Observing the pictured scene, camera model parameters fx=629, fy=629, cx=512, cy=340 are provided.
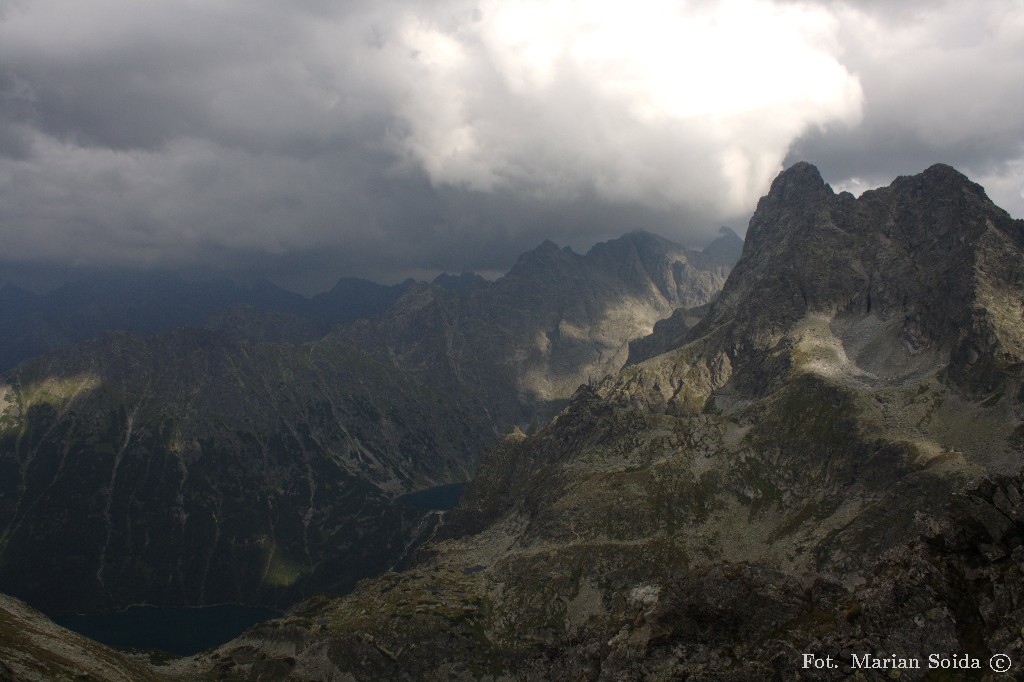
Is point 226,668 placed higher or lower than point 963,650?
lower

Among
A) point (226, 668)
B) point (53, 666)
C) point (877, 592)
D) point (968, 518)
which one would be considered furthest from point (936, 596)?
point (226, 668)

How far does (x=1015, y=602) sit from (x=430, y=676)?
18892cm

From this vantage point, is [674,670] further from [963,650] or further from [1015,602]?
[1015,602]

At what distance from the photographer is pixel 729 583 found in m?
72.8

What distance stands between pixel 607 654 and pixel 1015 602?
42.8m

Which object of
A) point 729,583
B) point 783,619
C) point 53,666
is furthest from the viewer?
point 53,666

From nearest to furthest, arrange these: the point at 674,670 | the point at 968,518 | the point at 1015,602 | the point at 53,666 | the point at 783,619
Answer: the point at 1015,602
the point at 968,518
the point at 674,670
the point at 783,619
the point at 53,666

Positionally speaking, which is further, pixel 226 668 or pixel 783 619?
pixel 226 668

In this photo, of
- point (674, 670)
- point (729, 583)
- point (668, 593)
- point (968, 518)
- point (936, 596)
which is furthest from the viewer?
point (668, 593)

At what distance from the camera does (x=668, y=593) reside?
259 feet

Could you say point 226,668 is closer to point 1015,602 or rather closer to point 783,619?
point 783,619

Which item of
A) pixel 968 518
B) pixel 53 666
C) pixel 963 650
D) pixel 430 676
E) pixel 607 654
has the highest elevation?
pixel 968 518

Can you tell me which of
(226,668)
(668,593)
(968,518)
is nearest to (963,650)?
(968,518)

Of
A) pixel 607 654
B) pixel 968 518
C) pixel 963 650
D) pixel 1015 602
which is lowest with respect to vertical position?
pixel 607 654
